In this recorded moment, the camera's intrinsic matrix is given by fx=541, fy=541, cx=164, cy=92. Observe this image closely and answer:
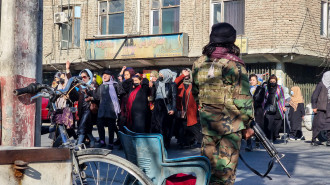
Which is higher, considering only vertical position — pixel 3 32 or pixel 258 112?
pixel 3 32

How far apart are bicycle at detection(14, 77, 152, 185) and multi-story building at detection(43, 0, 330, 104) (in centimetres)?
1736

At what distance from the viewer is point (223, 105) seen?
14.8 feet

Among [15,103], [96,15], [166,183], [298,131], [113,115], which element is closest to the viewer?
[166,183]

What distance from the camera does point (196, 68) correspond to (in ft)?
15.6

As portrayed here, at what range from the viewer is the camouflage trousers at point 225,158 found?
175 inches

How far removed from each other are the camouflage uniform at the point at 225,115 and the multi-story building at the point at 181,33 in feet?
54.9

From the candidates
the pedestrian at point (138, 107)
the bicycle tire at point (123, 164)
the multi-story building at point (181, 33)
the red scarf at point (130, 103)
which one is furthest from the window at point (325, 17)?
the bicycle tire at point (123, 164)

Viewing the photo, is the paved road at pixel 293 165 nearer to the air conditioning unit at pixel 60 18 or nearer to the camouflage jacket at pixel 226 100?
the camouflage jacket at pixel 226 100

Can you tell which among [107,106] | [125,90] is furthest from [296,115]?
[107,106]

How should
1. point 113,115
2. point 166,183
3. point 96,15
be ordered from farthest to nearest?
point 96,15
point 113,115
point 166,183

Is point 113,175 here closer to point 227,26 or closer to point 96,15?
point 227,26

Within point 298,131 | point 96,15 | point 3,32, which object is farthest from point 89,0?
point 3,32

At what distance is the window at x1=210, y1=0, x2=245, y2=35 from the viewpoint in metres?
22.3

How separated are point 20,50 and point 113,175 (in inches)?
54.6
